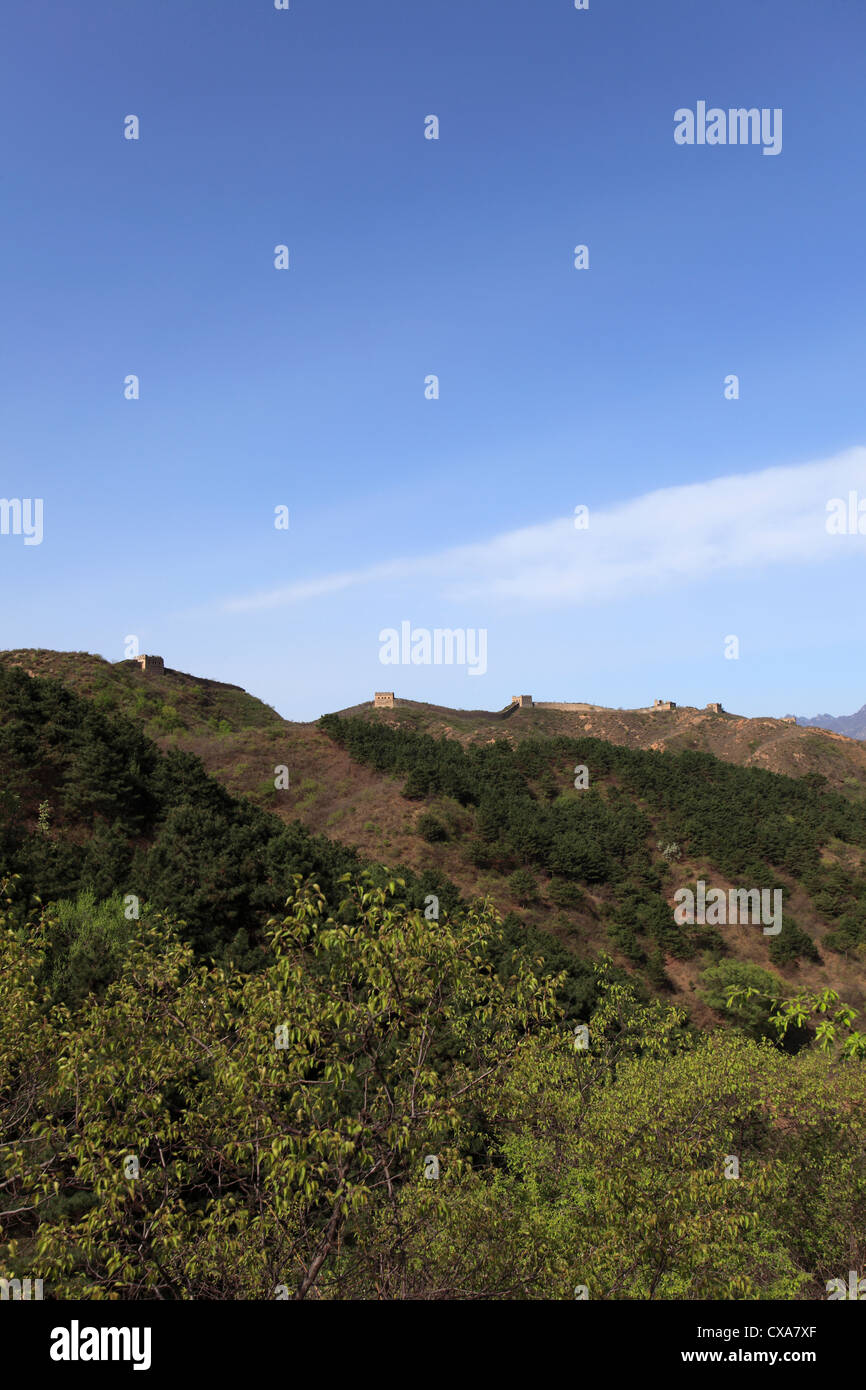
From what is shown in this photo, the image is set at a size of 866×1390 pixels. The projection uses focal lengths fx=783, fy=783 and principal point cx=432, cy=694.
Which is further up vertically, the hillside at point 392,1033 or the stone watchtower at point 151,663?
the stone watchtower at point 151,663

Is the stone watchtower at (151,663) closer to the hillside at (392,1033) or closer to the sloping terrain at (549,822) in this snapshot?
the sloping terrain at (549,822)

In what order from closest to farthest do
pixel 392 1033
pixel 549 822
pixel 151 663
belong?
pixel 392 1033, pixel 549 822, pixel 151 663

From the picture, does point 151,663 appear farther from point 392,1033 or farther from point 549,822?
point 392,1033

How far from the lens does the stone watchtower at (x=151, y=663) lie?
87.6 metres

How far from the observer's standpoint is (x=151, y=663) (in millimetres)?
88562

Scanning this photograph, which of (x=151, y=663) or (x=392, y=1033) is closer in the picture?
(x=392, y=1033)

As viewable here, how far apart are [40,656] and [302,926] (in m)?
74.7

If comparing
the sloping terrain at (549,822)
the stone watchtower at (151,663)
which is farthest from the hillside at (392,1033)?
the stone watchtower at (151,663)

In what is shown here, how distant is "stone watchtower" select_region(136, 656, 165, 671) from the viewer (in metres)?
87.6

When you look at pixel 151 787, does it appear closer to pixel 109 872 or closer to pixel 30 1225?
pixel 109 872

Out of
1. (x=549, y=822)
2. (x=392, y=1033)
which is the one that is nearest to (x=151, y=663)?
(x=549, y=822)

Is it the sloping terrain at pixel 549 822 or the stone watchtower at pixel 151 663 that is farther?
the stone watchtower at pixel 151 663

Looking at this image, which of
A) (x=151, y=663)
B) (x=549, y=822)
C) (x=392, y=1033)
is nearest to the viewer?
(x=392, y=1033)

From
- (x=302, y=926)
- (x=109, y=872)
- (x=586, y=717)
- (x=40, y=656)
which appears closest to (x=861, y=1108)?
(x=302, y=926)
